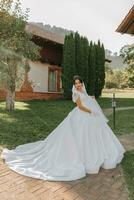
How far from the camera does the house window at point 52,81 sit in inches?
1005

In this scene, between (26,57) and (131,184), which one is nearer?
(131,184)

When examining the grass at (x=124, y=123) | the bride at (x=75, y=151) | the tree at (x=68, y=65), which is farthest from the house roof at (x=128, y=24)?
the tree at (x=68, y=65)

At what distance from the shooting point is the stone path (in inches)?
224

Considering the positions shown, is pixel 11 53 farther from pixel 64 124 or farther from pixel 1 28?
pixel 64 124

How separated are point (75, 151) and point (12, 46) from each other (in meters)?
9.18

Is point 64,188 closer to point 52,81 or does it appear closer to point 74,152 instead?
point 74,152

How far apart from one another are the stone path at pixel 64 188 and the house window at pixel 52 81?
18.7 m

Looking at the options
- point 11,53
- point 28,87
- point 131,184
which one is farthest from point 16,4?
point 131,184

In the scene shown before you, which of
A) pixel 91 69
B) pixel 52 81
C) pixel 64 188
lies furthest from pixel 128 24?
pixel 52 81

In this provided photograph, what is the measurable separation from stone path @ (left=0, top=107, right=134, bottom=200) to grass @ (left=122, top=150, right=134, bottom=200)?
0.10m

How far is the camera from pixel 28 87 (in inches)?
896

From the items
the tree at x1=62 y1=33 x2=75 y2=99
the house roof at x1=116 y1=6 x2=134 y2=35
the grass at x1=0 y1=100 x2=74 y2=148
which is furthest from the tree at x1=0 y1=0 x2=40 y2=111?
the tree at x1=62 y1=33 x2=75 y2=99

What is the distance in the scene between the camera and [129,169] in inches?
288

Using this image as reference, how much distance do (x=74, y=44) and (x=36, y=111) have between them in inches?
343
